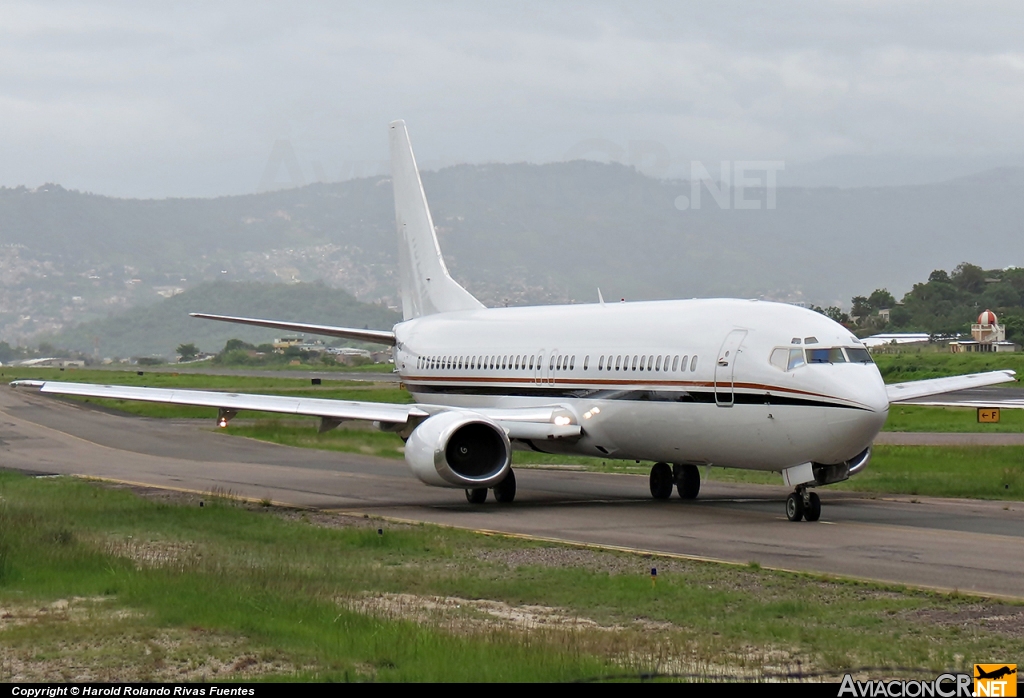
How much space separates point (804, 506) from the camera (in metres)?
23.1

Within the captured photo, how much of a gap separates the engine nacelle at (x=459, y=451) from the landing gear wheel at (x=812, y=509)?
19.0 feet

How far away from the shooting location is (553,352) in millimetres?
28375

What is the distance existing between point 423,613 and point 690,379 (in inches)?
454

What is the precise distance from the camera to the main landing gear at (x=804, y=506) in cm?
2308

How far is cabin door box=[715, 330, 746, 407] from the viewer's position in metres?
23.6

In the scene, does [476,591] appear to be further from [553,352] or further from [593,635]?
[553,352]

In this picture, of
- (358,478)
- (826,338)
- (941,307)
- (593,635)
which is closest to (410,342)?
(358,478)

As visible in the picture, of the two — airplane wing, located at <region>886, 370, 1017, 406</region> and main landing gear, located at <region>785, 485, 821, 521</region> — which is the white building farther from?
main landing gear, located at <region>785, 485, 821, 521</region>

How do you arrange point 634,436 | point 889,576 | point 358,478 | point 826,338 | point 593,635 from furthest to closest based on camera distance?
point 358,478 < point 634,436 < point 826,338 < point 889,576 < point 593,635

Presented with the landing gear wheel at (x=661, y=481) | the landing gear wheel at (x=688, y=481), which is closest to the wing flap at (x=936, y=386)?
the landing gear wheel at (x=688, y=481)

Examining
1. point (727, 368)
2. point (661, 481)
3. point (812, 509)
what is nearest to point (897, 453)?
point (661, 481)

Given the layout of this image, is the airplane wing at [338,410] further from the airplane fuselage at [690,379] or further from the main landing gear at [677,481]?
the main landing gear at [677,481]

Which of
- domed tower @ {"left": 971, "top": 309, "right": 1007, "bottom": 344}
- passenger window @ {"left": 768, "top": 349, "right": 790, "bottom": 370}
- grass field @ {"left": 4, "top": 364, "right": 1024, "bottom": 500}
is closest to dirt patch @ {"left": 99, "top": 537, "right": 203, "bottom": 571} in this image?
passenger window @ {"left": 768, "top": 349, "right": 790, "bottom": 370}

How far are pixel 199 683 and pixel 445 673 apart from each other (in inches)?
73.3
